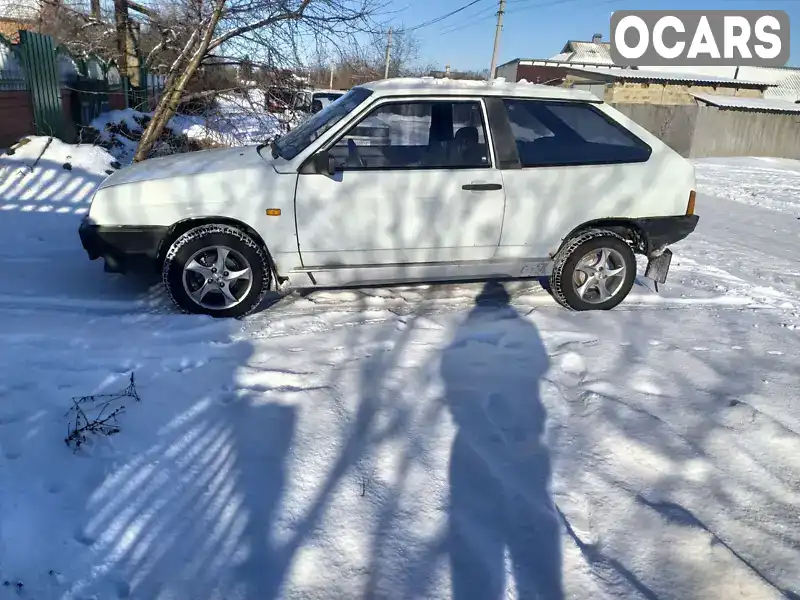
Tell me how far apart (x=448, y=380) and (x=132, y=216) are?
2.45m

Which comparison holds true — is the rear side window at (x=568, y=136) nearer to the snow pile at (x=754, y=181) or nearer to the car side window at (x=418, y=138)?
the car side window at (x=418, y=138)

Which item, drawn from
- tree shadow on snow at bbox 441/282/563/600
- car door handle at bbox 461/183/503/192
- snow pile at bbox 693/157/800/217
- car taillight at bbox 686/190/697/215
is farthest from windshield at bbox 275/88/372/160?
snow pile at bbox 693/157/800/217

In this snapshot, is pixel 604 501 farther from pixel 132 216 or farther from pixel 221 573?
pixel 132 216

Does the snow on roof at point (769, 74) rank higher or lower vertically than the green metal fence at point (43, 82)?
higher

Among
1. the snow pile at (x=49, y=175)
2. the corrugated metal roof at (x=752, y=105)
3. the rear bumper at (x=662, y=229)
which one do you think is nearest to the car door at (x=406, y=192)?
the rear bumper at (x=662, y=229)

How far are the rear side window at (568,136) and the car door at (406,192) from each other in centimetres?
32

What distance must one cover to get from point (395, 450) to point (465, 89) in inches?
112

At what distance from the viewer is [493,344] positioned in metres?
4.20

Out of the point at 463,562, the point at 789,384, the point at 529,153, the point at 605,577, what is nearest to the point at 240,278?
the point at 529,153

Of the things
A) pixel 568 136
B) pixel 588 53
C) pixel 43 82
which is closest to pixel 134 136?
pixel 43 82

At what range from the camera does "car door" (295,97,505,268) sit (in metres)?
4.23

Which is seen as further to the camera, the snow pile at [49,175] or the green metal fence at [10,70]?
the green metal fence at [10,70]

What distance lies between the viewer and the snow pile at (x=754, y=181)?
11.9m

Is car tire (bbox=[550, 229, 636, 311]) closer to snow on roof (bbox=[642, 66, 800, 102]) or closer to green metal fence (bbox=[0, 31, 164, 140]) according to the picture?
green metal fence (bbox=[0, 31, 164, 140])
